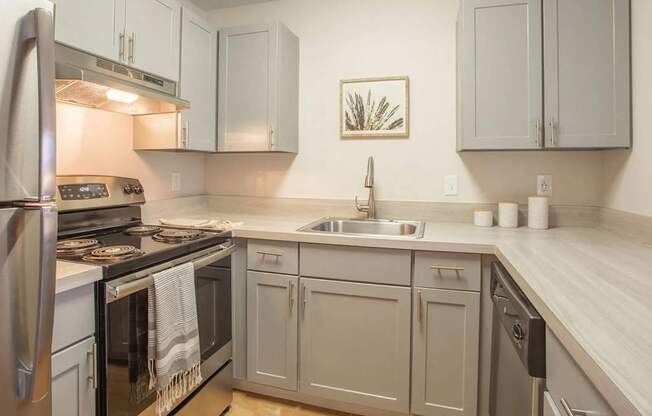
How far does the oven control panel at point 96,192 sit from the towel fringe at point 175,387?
2.63 feet

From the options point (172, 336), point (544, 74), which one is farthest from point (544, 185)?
point (172, 336)

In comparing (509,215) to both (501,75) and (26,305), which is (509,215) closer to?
(501,75)

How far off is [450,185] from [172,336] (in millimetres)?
1703

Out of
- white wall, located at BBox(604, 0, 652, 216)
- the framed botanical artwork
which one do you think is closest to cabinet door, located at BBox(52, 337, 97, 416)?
the framed botanical artwork

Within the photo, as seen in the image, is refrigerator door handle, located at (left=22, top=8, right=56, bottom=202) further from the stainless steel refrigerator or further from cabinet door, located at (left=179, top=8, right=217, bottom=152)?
cabinet door, located at (left=179, top=8, right=217, bottom=152)

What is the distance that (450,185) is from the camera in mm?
2207

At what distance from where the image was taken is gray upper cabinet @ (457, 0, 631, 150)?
1.69 metres

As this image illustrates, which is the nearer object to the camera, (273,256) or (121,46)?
(121,46)

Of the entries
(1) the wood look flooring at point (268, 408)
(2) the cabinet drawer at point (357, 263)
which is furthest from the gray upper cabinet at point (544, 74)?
(1) the wood look flooring at point (268, 408)

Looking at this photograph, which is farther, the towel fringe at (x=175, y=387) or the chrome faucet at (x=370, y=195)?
the chrome faucet at (x=370, y=195)

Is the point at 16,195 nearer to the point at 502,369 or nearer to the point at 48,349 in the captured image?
the point at 48,349

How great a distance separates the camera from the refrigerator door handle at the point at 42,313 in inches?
31.5

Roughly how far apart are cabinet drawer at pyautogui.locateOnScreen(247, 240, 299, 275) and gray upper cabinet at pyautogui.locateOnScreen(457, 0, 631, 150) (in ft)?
3.45

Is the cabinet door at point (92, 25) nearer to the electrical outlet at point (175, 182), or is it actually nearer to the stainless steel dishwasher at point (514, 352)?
the electrical outlet at point (175, 182)
